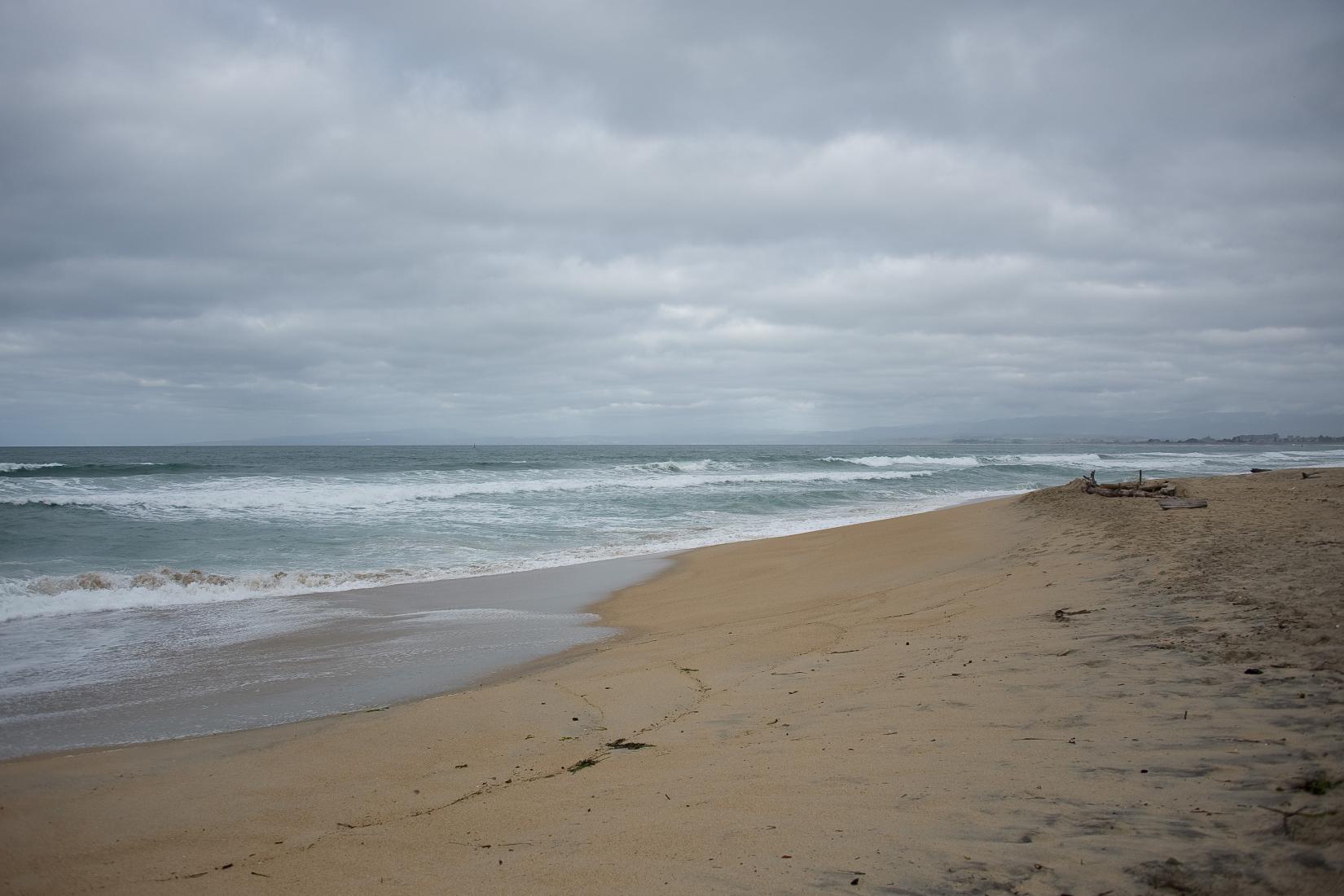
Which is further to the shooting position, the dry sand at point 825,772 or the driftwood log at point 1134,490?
the driftwood log at point 1134,490

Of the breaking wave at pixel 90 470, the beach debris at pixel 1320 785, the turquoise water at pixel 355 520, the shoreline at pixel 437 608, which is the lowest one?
the shoreline at pixel 437 608

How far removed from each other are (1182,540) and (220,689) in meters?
10.3

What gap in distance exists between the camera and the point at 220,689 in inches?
249

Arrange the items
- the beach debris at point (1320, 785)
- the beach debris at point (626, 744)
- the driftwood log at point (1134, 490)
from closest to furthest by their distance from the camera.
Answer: the beach debris at point (1320, 785), the beach debris at point (626, 744), the driftwood log at point (1134, 490)

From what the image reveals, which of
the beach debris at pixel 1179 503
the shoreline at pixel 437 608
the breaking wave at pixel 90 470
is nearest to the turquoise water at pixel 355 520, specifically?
the breaking wave at pixel 90 470

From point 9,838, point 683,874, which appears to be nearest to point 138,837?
point 9,838

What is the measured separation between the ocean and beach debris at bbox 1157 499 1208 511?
27.8ft

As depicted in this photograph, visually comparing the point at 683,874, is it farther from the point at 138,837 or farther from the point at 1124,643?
the point at 1124,643

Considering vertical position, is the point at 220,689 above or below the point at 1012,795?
below

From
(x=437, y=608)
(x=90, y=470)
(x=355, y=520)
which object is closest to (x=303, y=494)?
(x=355, y=520)

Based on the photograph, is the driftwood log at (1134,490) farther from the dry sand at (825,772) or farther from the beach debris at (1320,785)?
the beach debris at (1320,785)

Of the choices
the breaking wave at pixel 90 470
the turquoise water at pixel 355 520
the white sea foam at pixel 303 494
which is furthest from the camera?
the breaking wave at pixel 90 470

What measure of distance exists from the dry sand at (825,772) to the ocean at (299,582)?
1.16m

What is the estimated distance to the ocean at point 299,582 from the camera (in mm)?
6223
